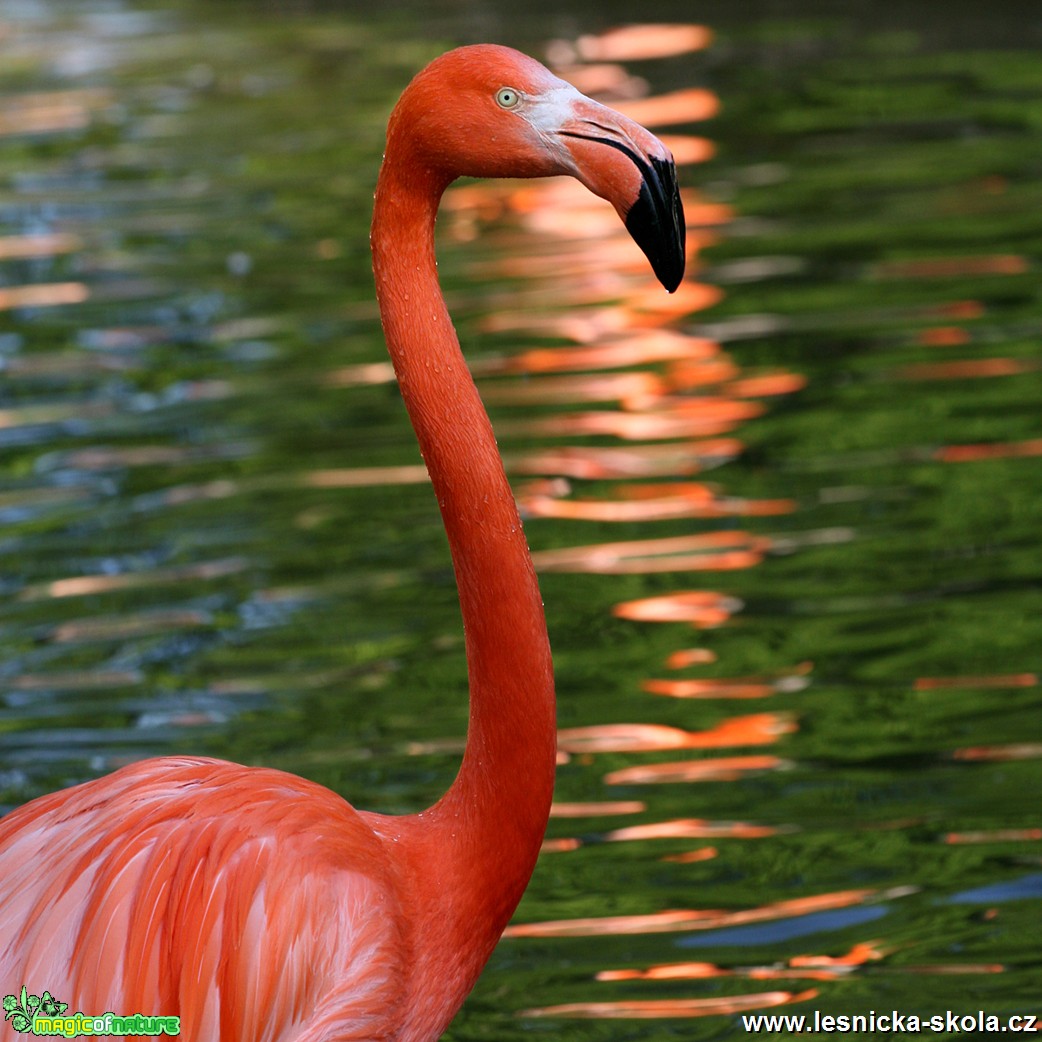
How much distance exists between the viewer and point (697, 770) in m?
A: 4.52

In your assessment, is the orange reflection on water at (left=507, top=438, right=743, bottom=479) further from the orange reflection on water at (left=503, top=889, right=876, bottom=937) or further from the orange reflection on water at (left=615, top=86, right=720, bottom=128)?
the orange reflection on water at (left=615, top=86, right=720, bottom=128)

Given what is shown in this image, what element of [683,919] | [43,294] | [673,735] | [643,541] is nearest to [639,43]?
[43,294]

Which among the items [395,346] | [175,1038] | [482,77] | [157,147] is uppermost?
[482,77]

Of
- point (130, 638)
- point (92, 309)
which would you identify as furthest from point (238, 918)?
point (92, 309)

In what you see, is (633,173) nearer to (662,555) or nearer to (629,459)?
(662,555)

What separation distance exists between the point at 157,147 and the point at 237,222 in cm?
257

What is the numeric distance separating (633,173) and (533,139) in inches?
7.8

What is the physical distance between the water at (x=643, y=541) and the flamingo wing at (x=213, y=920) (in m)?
0.96

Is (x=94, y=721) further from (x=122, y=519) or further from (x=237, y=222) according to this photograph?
(x=237, y=222)

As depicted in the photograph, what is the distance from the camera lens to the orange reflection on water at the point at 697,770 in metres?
4.49

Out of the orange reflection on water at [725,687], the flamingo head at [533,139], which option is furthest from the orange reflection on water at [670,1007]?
the flamingo head at [533,139]

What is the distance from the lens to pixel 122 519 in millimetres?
6363

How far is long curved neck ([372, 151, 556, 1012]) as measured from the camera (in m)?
2.91

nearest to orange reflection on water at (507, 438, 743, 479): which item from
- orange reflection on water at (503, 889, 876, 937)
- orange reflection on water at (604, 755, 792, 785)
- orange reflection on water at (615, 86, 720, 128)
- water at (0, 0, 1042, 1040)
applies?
water at (0, 0, 1042, 1040)
